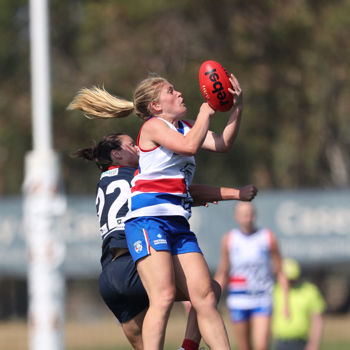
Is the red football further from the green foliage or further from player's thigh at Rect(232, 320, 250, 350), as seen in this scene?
the green foliage

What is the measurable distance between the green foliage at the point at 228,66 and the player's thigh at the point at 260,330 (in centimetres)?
1619

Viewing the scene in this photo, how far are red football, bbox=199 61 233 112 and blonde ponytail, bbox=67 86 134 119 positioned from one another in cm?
59

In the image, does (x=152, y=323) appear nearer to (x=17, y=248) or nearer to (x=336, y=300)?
(x=17, y=248)

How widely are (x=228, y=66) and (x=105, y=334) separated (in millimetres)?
9743

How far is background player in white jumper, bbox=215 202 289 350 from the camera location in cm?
1123

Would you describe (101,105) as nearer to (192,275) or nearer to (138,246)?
(138,246)

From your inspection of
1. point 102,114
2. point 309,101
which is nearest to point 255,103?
point 309,101

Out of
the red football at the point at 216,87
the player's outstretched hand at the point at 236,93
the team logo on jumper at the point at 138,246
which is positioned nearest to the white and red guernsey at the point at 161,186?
the team logo on jumper at the point at 138,246

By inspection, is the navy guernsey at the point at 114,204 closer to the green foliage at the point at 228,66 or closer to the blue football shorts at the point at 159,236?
the blue football shorts at the point at 159,236

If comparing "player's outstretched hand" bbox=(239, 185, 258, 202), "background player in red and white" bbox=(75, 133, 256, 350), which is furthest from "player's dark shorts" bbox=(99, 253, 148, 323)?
"player's outstretched hand" bbox=(239, 185, 258, 202)

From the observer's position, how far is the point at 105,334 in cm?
2203

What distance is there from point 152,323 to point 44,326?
30.2 ft

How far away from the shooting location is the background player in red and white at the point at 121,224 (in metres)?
6.13

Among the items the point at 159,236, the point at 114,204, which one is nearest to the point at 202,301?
the point at 159,236
